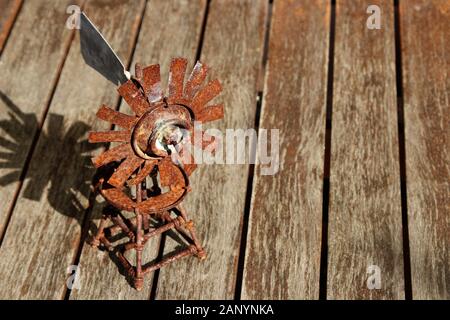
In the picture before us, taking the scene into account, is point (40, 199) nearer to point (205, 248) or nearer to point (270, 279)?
Answer: point (205, 248)

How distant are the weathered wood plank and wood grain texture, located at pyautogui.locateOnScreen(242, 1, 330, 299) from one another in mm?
1167

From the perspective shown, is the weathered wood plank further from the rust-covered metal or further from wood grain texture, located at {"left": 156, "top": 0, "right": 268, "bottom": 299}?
the rust-covered metal

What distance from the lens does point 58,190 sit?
2.40 meters

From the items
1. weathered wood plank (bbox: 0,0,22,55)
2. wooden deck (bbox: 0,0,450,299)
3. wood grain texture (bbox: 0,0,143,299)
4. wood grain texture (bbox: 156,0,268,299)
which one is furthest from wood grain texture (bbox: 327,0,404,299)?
weathered wood plank (bbox: 0,0,22,55)

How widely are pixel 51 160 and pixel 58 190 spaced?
14 centimetres

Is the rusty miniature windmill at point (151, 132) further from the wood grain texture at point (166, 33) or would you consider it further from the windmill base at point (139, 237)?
the wood grain texture at point (166, 33)

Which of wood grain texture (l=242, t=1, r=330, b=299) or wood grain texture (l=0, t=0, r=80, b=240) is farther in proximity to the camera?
wood grain texture (l=0, t=0, r=80, b=240)

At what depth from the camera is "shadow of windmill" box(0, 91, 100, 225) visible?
2.38 metres

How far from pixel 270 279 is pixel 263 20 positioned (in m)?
1.25

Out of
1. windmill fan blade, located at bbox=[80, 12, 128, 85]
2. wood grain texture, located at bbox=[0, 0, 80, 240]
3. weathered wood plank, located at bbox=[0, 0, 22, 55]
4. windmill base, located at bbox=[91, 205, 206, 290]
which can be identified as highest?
weathered wood plank, located at bbox=[0, 0, 22, 55]

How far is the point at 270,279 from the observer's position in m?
2.19

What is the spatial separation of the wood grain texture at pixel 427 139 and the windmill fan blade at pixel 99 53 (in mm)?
1181
